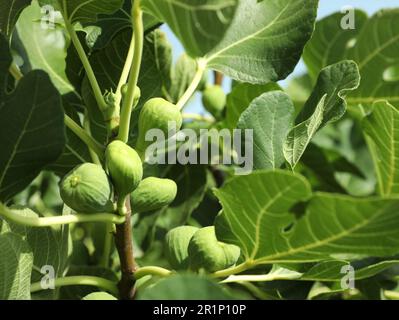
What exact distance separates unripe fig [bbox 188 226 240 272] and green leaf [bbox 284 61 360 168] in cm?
17

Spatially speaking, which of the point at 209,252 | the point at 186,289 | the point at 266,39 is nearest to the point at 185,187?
the point at 266,39

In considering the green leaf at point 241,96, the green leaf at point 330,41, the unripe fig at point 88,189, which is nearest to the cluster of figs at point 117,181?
the unripe fig at point 88,189

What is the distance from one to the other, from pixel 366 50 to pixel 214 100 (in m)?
0.42

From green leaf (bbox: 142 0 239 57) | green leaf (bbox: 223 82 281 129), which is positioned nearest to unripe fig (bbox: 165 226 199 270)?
green leaf (bbox: 142 0 239 57)

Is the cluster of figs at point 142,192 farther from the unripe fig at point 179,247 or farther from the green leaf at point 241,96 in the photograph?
the green leaf at point 241,96

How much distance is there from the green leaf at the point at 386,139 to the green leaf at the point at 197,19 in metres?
0.39

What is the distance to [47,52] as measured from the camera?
162 centimetres

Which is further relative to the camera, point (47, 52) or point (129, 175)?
point (47, 52)

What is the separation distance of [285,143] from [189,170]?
24.4 inches

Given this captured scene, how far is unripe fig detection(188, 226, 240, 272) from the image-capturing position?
43.3 inches

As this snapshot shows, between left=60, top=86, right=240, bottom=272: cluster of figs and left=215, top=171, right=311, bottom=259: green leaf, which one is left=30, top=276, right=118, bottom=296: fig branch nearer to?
left=60, top=86, right=240, bottom=272: cluster of figs

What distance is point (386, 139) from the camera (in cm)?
126
